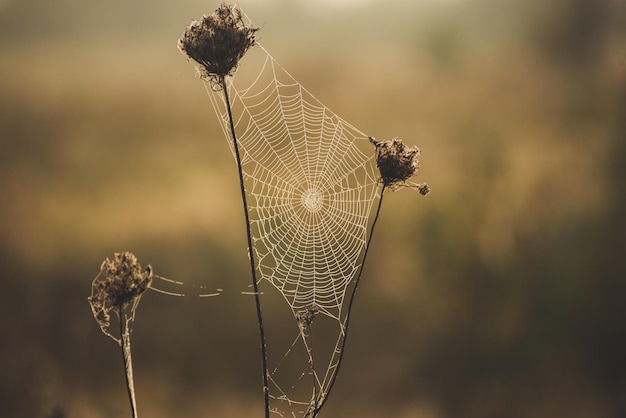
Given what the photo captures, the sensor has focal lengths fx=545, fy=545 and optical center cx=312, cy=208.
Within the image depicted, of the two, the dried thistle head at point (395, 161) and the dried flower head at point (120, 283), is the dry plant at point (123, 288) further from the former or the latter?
the dried thistle head at point (395, 161)

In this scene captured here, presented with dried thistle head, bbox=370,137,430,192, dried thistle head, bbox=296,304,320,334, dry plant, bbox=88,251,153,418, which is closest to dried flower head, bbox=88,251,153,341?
dry plant, bbox=88,251,153,418

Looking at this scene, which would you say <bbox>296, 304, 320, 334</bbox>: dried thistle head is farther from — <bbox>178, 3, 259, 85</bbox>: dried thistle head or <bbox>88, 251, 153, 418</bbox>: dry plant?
<bbox>178, 3, 259, 85</bbox>: dried thistle head

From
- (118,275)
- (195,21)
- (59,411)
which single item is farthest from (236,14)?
(59,411)

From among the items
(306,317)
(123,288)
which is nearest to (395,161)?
(306,317)

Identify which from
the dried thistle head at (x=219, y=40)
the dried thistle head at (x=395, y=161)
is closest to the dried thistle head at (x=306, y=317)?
the dried thistle head at (x=395, y=161)

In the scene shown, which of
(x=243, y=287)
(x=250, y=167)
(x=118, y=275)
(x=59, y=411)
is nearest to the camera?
(x=118, y=275)

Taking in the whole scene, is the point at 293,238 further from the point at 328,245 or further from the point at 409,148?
the point at 409,148
